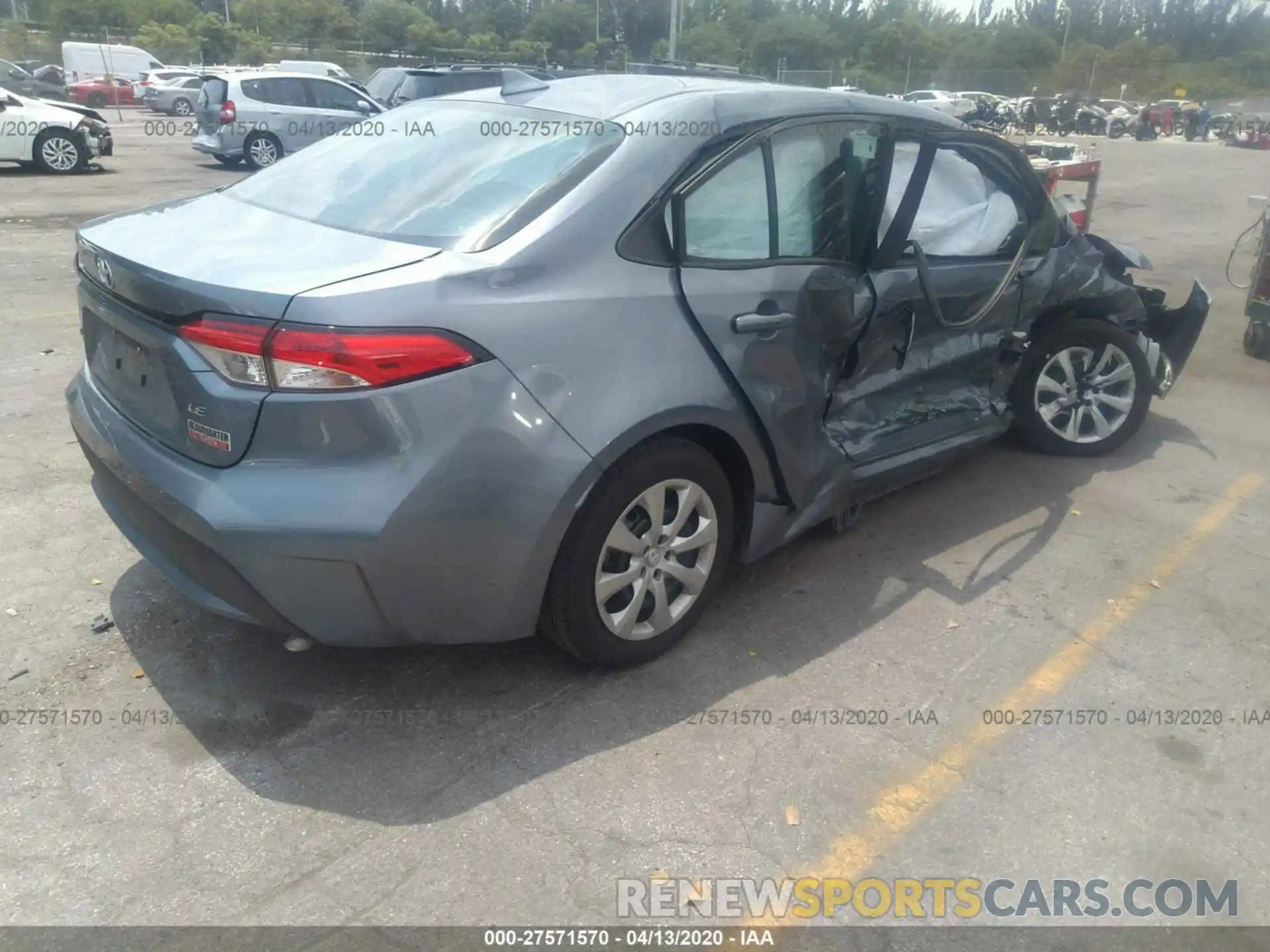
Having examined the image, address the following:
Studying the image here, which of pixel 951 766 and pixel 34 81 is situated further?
pixel 34 81

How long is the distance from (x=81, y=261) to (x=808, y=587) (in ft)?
8.89

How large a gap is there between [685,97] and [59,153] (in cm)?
1485

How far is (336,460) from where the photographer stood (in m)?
2.51

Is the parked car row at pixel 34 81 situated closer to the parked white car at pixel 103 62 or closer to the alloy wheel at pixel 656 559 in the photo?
the parked white car at pixel 103 62

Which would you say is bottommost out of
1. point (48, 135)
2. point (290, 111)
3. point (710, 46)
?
point (48, 135)

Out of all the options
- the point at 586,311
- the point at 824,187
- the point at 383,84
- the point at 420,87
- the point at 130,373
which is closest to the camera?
the point at 586,311

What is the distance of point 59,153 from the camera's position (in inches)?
585

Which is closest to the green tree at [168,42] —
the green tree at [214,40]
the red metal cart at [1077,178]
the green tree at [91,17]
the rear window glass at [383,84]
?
the green tree at [214,40]

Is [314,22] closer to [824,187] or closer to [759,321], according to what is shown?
[824,187]

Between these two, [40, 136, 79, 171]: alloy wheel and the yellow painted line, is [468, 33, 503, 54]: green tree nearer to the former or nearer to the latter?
[40, 136, 79, 171]: alloy wheel

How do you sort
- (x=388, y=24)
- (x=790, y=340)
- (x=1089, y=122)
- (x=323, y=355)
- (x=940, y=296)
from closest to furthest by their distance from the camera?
1. (x=323, y=355)
2. (x=790, y=340)
3. (x=940, y=296)
4. (x=1089, y=122)
5. (x=388, y=24)

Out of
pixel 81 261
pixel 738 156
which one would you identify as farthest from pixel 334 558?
pixel 738 156

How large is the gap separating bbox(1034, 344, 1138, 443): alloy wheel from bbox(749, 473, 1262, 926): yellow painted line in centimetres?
111

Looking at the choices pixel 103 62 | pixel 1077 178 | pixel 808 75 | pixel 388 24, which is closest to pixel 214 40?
pixel 388 24
